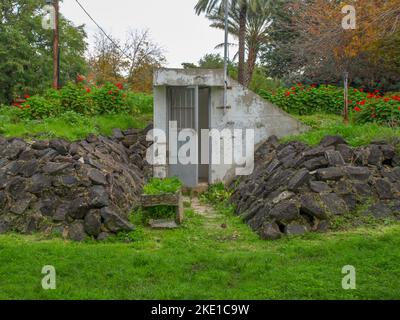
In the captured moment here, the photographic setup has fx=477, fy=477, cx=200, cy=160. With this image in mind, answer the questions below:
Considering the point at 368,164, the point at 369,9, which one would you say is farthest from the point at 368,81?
the point at 368,164

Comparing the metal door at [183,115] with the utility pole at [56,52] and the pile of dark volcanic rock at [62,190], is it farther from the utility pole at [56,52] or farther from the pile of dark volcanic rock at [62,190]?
the utility pole at [56,52]

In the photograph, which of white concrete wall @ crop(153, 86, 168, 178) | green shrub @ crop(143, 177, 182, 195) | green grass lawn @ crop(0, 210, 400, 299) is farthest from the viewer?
white concrete wall @ crop(153, 86, 168, 178)

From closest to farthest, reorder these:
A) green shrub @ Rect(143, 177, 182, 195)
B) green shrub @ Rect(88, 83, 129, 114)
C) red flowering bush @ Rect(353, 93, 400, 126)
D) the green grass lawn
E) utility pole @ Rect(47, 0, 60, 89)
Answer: the green grass lawn → green shrub @ Rect(143, 177, 182, 195) → red flowering bush @ Rect(353, 93, 400, 126) → green shrub @ Rect(88, 83, 129, 114) → utility pole @ Rect(47, 0, 60, 89)

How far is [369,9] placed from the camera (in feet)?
41.6

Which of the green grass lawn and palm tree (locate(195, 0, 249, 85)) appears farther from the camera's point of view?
palm tree (locate(195, 0, 249, 85))

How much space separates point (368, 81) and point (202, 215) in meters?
13.4

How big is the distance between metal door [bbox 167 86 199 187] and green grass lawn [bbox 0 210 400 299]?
4692 millimetres

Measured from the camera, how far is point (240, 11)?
2270cm

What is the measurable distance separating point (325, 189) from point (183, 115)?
5.57 metres

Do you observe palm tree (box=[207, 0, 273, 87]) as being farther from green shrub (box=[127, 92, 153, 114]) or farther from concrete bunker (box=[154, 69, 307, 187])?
concrete bunker (box=[154, 69, 307, 187])

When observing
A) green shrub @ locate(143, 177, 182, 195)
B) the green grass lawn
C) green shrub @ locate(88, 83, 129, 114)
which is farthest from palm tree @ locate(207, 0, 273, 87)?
the green grass lawn

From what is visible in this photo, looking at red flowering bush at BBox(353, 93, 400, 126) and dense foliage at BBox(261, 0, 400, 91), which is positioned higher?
dense foliage at BBox(261, 0, 400, 91)

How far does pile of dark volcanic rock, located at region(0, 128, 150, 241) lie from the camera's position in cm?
768
